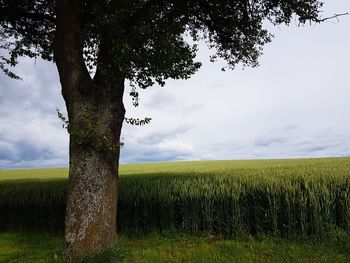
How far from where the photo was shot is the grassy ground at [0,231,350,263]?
29.1ft

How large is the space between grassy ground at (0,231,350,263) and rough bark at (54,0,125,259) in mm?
893

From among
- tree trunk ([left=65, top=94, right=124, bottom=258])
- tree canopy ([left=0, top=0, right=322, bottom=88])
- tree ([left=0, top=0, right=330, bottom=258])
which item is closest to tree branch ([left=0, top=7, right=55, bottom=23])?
tree canopy ([left=0, top=0, right=322, bottom=88])

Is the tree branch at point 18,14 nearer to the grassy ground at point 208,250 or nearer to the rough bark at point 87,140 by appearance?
the rough bark at point 87,140

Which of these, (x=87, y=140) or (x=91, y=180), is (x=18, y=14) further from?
(x=91, y=180)

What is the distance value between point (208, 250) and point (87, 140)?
180 inches

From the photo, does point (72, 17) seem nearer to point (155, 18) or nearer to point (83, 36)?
point (83, 36)

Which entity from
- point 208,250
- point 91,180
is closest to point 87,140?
point 91,180

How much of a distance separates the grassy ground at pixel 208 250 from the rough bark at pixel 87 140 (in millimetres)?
893

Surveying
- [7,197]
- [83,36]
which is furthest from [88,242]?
[7,197]

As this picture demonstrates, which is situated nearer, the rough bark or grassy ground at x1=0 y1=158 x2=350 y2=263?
the rough bark

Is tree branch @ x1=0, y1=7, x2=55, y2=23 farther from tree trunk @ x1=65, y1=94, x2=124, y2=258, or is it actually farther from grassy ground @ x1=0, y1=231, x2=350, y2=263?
grassy ground @ x1=0, y1=231, x2=350, y2=263

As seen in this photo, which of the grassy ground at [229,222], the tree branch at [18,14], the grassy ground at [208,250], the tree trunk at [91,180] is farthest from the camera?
the tree branch at [18,14]

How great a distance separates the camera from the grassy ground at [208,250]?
887 centimetres

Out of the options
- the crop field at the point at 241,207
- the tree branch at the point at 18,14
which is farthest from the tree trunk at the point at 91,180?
the tree branch at the point at 18,14
